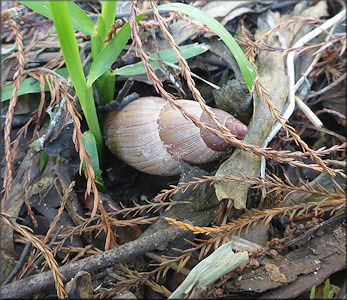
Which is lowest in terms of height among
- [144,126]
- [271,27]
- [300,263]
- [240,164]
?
[300,263]

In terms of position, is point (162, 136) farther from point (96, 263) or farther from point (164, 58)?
point (96, 263)

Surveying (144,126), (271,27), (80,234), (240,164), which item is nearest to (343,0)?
(271,27)

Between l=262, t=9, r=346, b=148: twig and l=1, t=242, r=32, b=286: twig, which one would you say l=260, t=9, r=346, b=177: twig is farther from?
l=1, t=242, r=32, b=286: twig

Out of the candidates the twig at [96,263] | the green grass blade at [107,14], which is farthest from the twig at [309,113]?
the green grass blade at [107,14]

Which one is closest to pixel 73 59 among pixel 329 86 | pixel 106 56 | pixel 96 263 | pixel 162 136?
pixel 106 56

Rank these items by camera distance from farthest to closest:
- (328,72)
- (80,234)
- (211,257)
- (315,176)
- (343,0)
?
(343,0) → (328,72) → (315,176) → (80,234) → (211,257)

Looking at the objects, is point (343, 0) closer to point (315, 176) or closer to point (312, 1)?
point (312, 1)
